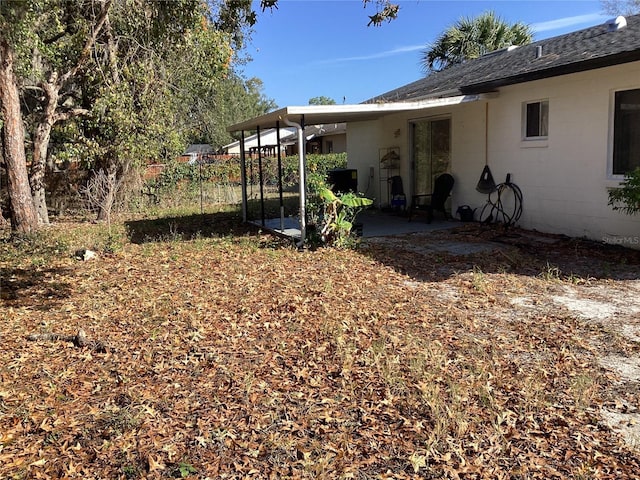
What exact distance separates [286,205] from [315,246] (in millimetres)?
7223

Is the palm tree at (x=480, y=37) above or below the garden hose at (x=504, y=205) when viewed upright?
above

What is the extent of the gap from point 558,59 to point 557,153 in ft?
5.43

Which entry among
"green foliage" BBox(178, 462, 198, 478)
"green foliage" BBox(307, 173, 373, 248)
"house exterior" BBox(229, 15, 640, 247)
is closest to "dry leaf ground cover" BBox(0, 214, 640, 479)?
"green foliage" BBox(178, 462, 198, 478)

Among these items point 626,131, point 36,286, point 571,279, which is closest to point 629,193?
point 626,131

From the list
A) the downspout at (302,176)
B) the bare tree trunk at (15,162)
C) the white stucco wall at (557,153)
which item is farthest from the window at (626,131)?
the bare tree trunk at (15,162)

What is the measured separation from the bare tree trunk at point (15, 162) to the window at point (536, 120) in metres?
9.78

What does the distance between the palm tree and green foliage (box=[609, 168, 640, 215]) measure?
14.5 m

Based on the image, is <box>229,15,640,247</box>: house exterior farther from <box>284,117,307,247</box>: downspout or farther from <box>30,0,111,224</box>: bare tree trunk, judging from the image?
<box>30,0,111,224</box>: bare tree trunk

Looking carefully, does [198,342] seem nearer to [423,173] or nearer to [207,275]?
[207,275]

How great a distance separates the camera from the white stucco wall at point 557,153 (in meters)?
8.13

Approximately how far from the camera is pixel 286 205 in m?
16.1

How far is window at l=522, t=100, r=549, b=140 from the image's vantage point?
30.6 ft

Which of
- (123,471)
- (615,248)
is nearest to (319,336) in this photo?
(123,471)

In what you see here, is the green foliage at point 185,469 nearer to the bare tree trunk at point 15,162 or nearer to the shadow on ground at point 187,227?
the shadow on ground at point 187,227
